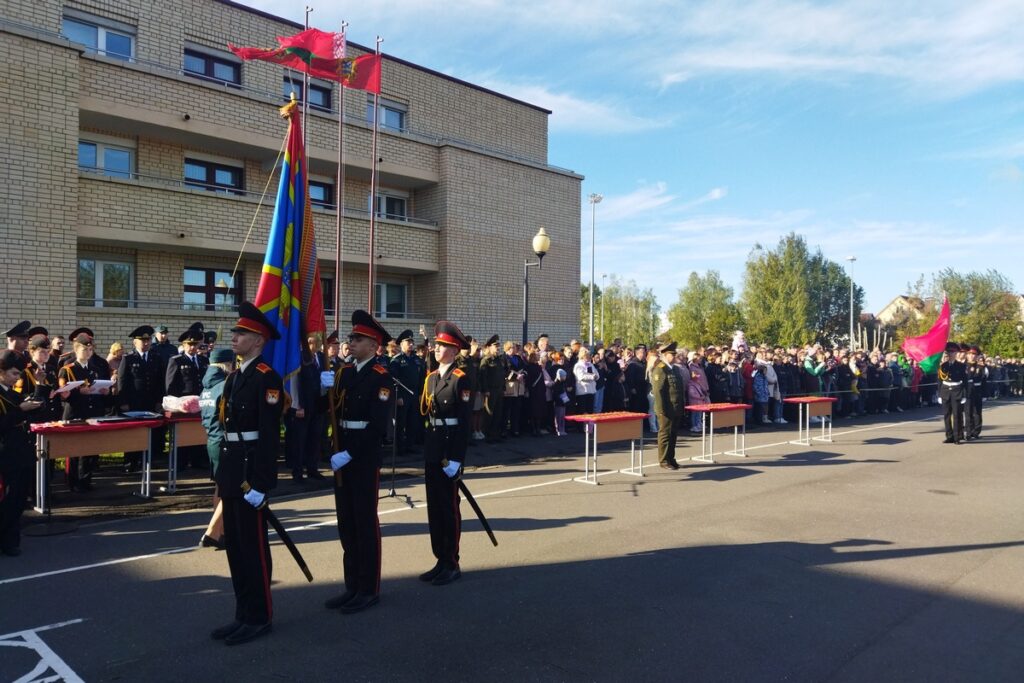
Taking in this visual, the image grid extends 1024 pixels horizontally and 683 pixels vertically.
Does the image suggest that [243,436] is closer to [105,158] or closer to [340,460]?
[340,460]

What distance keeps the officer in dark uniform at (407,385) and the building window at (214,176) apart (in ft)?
30.2

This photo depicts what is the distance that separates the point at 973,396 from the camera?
54.7 feet

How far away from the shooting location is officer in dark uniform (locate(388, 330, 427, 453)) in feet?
41.2

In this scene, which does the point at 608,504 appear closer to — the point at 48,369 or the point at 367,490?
the point at 367,490

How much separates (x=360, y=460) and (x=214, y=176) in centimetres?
1695

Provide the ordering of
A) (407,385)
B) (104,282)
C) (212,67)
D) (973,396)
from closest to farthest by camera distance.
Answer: (407,385)
(973,396)
(104,282)
(212,67)

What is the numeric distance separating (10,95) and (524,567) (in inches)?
616

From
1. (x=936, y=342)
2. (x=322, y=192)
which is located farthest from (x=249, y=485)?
(x=936, y=342)

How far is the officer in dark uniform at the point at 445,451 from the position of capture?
6008 mm

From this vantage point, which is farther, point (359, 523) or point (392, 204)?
point (392, 204)

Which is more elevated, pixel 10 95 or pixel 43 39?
pixel 43 39

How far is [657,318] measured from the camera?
3152 inches

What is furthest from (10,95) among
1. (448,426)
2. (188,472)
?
(448,426)

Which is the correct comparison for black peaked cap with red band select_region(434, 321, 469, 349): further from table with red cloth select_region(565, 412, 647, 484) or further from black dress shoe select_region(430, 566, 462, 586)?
table with red cloth select_region(565, 412, 647, 484)
